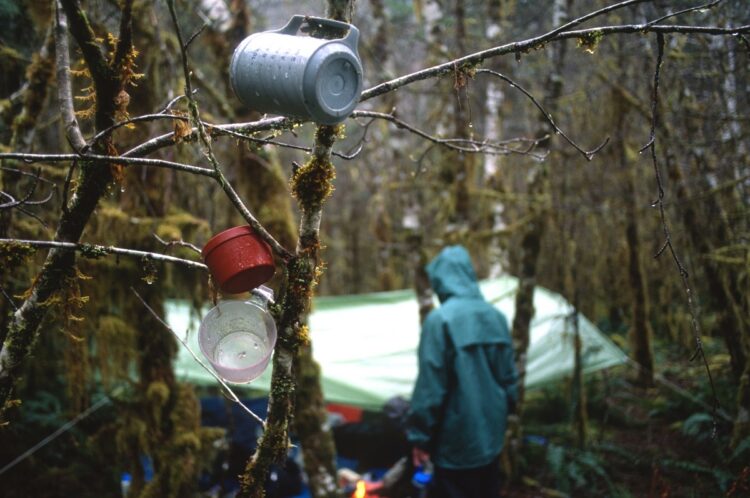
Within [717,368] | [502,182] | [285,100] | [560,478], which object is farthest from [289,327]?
[502,182]

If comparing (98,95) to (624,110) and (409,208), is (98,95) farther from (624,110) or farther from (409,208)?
(624,110)

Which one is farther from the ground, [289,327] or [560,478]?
[289,327]

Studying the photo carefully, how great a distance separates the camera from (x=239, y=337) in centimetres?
178

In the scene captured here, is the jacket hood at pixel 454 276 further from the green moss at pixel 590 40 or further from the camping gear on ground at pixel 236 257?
the camping gear on ground at pixel 236 257

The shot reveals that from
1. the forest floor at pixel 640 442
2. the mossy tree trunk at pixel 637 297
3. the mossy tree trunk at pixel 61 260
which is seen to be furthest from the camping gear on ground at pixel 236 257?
the mossy tree trunk at pixel 637 297

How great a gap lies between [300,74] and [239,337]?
860 mm

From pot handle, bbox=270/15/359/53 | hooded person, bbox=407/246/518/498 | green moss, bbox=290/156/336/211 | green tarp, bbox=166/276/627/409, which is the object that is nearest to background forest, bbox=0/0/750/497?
green moss, bbox=290/156/336/211

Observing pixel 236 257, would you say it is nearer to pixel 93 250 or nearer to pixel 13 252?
pixel 93 250

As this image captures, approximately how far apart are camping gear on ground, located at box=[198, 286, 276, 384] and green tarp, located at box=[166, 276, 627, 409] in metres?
3.70

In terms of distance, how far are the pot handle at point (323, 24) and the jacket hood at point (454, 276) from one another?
2.70 meters

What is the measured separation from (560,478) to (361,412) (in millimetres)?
2456

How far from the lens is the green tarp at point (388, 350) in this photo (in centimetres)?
567

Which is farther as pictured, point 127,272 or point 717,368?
point 717,368

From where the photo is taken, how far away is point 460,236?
5617mm
